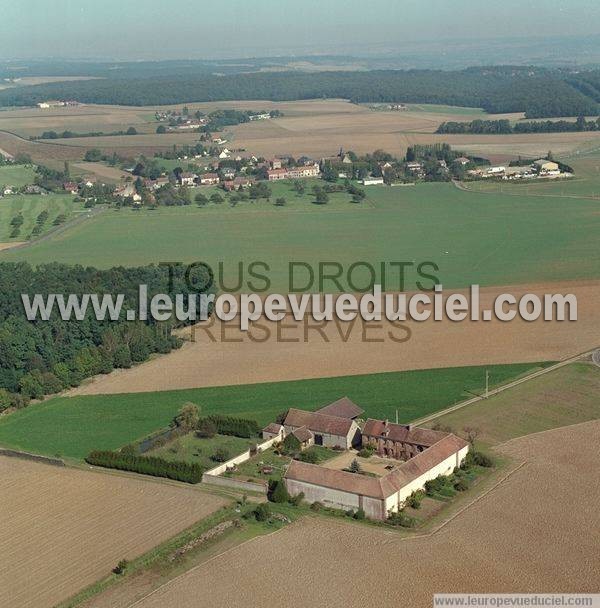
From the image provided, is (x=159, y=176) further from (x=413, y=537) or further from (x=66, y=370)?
(x=413, y=537)

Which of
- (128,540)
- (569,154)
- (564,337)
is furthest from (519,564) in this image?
(569,154)

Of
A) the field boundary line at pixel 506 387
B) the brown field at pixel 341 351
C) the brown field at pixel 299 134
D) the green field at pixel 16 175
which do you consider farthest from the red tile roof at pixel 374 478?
the brown field at pixel 299 134

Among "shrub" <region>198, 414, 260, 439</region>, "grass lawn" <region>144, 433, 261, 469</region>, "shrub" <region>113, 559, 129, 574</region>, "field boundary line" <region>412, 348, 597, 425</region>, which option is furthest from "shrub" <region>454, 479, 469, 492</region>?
"shrub" <region>113, 559, 129, 574</region>

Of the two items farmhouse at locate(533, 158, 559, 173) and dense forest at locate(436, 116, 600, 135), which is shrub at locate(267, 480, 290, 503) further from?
dense forest at locate(436, 116, 600, 135)

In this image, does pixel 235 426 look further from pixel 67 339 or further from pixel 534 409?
pixel 67 339

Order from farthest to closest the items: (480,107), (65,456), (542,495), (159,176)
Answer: (480,107) → (159,176) → (65,456) → (542,495)

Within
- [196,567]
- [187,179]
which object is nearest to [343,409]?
[196,567]

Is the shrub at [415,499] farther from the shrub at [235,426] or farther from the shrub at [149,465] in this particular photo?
the shrub at [235,426]
